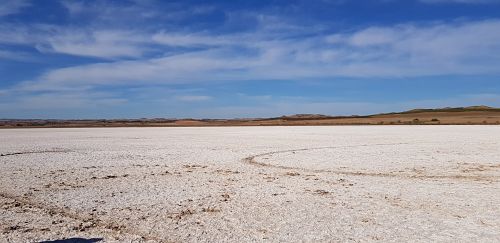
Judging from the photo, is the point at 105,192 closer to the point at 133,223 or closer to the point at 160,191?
the point at 160,191

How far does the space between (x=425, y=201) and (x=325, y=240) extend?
325 cm

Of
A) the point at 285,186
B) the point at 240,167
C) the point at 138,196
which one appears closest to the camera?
the point at 138,196

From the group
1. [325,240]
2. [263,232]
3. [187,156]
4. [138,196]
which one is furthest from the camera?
[187,156]

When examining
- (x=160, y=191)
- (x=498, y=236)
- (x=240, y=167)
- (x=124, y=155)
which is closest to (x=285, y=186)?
(x=160, y=191)

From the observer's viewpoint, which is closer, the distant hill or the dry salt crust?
the dry salt crust

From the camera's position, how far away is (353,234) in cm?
634

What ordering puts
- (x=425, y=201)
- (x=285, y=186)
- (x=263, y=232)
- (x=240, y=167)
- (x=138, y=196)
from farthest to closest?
(x=240, y=167), (x=285, y=186), (x=138, y=196), (x=425, y=201), (x=263, y=232)

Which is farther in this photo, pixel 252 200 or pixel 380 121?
pixel 380 121

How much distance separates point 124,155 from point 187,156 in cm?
248

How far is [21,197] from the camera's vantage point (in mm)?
8977

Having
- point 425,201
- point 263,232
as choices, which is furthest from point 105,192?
point 425,201

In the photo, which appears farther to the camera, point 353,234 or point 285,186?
point 285,186

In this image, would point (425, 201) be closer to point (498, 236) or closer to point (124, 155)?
point (498, 236)

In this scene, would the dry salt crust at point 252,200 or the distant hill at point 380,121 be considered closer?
the dry salt crust at point 252,200
